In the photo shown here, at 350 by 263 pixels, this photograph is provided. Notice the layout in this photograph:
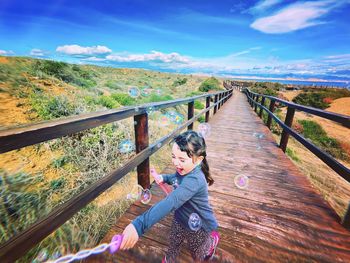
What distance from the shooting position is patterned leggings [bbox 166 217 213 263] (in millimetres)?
1504

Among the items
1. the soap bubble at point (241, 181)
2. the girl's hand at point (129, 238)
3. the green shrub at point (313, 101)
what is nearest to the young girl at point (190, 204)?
the girl's hand at point (129, 238)

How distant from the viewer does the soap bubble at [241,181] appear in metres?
2.81

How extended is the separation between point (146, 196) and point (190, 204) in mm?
1113

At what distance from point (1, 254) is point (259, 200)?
251 centimetres

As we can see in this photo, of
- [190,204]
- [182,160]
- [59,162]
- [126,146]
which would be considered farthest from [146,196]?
[126,146]

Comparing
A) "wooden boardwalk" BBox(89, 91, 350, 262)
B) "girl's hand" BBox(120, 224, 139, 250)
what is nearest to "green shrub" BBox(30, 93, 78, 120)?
"wooden boardwalk" BBox(89, 91, 350, 262)

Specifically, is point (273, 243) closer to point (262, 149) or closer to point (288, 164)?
point (288, 164)

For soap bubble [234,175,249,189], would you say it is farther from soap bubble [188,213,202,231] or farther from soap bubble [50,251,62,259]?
soap bubble [50,251,62,259]

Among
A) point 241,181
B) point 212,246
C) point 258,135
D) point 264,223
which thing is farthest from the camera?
point 258,135

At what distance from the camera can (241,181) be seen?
295 cm

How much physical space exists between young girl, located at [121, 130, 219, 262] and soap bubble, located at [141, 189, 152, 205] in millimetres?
811

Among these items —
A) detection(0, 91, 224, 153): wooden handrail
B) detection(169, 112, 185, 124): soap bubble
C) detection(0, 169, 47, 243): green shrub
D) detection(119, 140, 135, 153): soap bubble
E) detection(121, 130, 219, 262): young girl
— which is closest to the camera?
detection(0, 91, 224, 153): wooden handrail

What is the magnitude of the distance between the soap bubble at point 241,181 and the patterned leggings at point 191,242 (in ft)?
4.71

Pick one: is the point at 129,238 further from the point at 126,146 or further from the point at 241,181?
the point at 126,146
